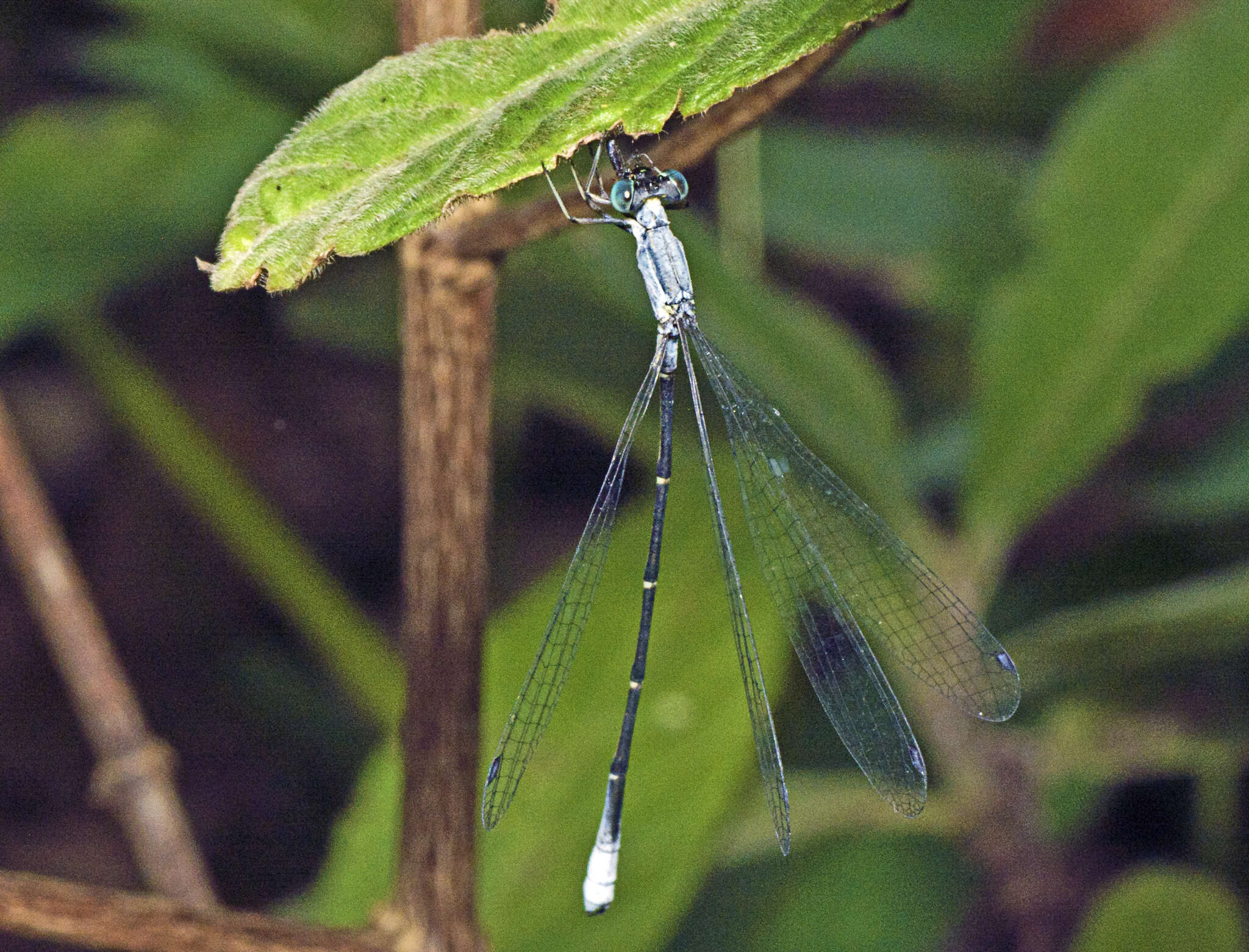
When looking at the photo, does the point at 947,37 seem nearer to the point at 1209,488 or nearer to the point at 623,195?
the point at 1209,488

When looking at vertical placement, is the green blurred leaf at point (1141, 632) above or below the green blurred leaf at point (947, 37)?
below

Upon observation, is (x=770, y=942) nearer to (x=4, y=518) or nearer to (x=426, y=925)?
(x=426, y=925)

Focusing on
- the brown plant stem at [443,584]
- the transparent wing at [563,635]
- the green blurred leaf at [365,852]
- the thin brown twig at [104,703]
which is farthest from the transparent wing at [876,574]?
the thin brown twig at [104,703]

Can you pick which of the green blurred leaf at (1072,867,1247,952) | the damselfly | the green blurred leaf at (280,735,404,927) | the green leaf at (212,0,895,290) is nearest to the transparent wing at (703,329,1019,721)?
the damselfly

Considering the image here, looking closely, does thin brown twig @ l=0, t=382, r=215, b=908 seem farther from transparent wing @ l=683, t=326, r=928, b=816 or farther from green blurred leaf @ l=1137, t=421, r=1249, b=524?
green blurred leaf @ l=1137, t=421, r=1249, b=524

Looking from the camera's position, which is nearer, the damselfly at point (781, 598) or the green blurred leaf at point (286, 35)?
the damselfly at point (781, 598)

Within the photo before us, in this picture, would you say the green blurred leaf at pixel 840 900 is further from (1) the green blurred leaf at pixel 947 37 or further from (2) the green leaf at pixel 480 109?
(2) the green leaf at pixel 480 109

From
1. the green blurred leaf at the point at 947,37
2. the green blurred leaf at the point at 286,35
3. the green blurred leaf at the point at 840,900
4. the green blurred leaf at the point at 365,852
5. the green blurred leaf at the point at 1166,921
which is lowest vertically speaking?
the green blurred leaf at the point at 840,900

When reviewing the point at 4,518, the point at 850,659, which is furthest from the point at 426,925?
the point at 4,518
